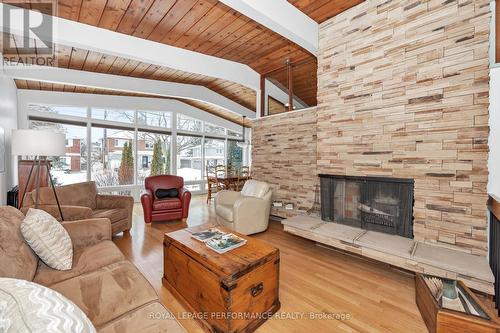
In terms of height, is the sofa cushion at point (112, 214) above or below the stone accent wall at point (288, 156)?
below

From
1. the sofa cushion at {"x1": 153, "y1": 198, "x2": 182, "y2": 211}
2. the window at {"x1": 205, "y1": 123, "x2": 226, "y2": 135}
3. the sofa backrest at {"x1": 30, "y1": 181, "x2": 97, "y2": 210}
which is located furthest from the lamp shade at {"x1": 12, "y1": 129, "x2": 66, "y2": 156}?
the window at {"x1": 205, "y1": 123, "x2": 226, "y2": 135}

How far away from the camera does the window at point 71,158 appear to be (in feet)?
16.7

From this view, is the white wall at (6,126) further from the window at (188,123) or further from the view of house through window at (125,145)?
the window at (188,123)

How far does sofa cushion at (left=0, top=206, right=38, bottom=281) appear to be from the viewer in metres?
1.19

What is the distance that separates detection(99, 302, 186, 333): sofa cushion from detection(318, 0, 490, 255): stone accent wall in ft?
8.59

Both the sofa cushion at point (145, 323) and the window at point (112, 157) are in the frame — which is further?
the window at point (112, 157)

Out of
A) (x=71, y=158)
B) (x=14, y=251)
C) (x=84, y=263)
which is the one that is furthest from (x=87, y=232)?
(x=71, y=158)

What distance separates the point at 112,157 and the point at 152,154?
101 cm

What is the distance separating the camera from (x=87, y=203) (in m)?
3.34

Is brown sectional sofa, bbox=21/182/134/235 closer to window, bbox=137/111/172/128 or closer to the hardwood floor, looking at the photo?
the hardwood floor

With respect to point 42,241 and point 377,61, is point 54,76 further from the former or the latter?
point 377,61

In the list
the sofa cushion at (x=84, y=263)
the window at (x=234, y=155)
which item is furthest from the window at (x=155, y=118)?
the sofa cushion at (x=84, y=263)

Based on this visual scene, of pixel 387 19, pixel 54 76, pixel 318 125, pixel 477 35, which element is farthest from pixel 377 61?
pixel 54 76

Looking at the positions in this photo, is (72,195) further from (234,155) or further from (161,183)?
(234,155)
